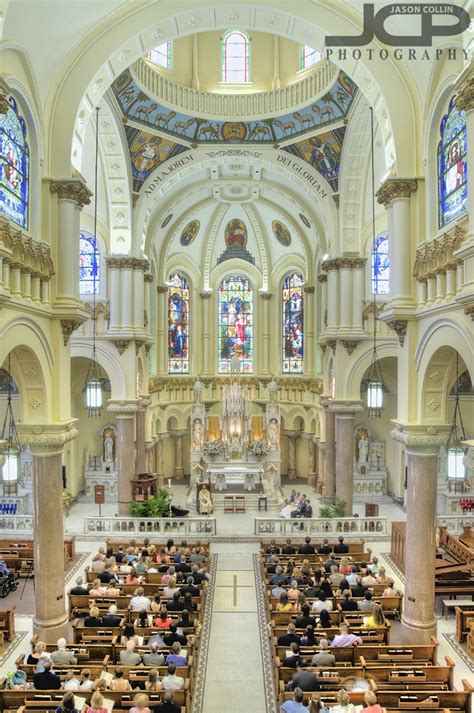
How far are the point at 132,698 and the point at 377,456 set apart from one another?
23.9 m

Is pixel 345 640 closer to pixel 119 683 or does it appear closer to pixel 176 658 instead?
pixel 176 658

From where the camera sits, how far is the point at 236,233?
123ft

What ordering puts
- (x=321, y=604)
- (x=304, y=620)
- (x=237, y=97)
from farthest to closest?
(x=237, y=97), (x=321, y=604), (x=304, y=620)

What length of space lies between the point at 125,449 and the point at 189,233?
15.1 m

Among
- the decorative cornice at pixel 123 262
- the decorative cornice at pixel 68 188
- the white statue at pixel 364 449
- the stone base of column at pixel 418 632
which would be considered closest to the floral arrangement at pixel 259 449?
the white statue at pixel 364 449

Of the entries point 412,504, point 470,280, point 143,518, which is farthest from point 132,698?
point 143,518

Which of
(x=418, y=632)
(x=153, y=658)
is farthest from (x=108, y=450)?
(x=153, y=658)

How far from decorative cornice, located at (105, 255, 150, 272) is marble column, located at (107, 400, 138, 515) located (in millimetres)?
6083

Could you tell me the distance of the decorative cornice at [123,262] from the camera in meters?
26.6

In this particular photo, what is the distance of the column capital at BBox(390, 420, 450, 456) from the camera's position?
1419cm

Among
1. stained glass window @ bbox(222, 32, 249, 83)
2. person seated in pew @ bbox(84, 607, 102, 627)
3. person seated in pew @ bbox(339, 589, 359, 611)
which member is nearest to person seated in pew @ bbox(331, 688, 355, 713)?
person seated in pew @ bbox(339, 589, 359, 611)

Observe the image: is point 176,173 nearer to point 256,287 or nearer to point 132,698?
point 256,287

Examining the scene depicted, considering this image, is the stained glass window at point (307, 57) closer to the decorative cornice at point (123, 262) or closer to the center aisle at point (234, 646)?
the decorative cornice at point (123, 262)

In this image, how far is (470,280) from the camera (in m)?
10.5
